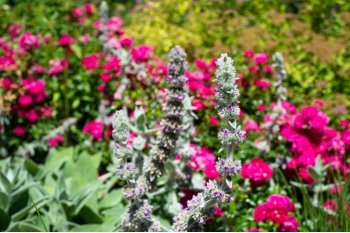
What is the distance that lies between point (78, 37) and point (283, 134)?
274 cm

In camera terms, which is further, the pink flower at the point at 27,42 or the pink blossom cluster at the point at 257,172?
the pink flower at the point at 27,42

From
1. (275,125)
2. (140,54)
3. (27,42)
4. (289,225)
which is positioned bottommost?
(289,225)

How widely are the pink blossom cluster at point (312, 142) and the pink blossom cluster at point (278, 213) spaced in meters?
0.52

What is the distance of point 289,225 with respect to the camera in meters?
2.78

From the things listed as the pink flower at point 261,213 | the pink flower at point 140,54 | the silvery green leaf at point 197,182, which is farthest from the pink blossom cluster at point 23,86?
the pink flower at point 261,213

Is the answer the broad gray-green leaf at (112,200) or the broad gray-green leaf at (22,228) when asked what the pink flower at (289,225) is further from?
the broad gray-green leaf at (22,228)

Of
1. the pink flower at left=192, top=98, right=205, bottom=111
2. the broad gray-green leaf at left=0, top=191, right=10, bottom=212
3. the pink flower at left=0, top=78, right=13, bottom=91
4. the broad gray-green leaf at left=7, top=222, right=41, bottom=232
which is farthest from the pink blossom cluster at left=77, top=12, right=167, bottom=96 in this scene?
the broad gray-green leaf at left=7, top=222, right=41, bottom=232

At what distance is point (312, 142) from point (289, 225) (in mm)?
809

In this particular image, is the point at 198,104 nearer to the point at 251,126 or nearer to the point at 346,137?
the point at 251,126

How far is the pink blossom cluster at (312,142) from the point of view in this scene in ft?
10.8

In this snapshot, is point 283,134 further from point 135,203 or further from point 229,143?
point 229,143

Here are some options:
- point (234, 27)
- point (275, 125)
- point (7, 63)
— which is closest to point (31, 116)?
point (7, 63)

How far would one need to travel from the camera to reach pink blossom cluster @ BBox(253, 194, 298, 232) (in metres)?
2.77

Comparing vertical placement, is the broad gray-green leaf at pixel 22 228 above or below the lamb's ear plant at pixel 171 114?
below
